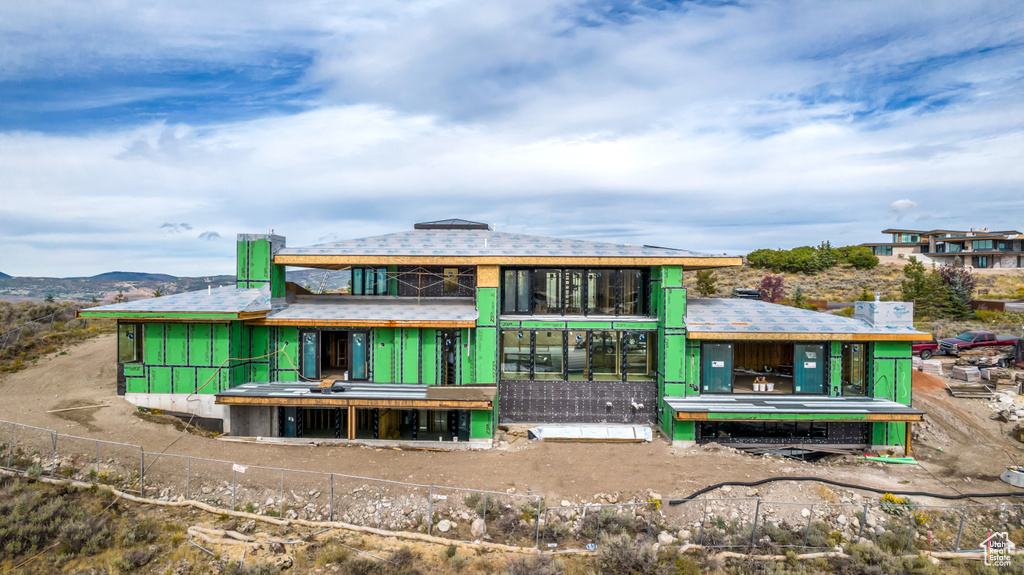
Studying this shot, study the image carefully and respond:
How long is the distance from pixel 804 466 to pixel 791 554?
521 cm

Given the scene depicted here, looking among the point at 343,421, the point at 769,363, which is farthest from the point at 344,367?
the point at 769,363

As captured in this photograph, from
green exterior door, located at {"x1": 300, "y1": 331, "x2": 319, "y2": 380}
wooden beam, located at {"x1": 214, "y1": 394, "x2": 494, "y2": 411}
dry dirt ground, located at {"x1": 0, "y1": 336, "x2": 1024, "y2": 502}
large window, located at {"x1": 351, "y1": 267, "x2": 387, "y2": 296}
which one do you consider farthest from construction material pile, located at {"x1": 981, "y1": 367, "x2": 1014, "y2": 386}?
green exterior door, located at {"x1": 300, "y1": 331, "x2": 319, "y2": 380}

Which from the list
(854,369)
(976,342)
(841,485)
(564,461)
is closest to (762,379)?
(854,369)

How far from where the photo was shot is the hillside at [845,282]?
5281cm

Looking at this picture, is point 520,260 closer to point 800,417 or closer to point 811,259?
point 800,417

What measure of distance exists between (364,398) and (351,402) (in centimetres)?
45

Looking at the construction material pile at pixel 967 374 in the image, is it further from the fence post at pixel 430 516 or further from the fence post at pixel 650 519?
the fence post at pixel 430 516

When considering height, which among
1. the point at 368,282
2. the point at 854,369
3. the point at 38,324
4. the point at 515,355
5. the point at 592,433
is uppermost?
the point at 368,282

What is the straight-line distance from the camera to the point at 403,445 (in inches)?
689

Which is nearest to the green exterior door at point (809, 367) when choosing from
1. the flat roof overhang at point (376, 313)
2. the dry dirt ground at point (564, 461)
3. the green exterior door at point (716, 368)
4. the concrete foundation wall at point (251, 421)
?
the green exterior door at point (716, 368)

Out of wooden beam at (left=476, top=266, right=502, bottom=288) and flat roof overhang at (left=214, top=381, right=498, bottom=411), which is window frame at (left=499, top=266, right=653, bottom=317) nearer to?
wooden beam at (left=476, top=266, right=502, bottom=288)

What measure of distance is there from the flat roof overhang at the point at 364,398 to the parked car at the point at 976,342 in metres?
28.2

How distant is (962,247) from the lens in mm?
63688

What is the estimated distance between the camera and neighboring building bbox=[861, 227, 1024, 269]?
2370 inches
